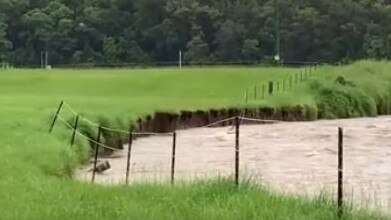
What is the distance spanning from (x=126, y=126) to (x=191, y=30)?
78.3 meters

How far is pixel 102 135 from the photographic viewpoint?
27797 mm

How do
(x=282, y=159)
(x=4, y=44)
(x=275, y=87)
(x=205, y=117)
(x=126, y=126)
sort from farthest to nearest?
(x=4, y=44) → (x=275, y=87) → (x=205, y=117) → (x=126, y=126) → (x=282, y=159)

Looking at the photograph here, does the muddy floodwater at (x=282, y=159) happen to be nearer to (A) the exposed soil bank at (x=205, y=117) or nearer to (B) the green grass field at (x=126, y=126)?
(A) the exposed soil bank at (x=205, y=117)

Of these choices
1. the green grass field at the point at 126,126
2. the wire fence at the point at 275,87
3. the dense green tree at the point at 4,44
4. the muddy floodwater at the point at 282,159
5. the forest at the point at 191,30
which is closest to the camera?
the green grass field at the point at 126,126

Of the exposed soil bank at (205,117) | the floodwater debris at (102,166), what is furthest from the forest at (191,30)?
the floodwater debris at (102,166)

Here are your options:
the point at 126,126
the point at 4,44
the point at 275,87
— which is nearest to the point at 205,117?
the point at 126,126

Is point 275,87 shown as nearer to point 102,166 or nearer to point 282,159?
point 282,159

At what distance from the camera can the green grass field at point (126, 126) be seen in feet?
38.9

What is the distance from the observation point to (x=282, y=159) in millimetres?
26875

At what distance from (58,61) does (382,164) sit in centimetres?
7995

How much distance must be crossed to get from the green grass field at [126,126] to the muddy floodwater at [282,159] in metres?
1.38

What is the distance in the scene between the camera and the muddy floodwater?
797 inches

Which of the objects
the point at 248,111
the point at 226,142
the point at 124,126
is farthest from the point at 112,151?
the point at 248,111

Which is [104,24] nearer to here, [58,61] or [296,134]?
[58,61]
